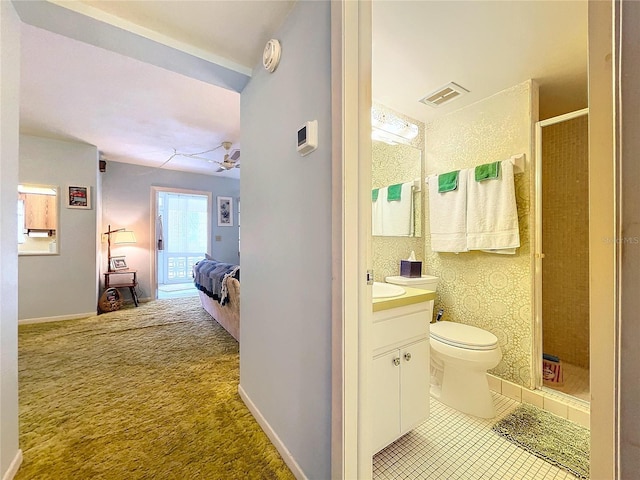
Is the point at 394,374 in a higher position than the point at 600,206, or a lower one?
lower

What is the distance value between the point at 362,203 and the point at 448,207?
1.60 m

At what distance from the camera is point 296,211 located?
4.07ft

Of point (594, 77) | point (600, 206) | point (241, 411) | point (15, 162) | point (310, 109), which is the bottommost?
point (241, 411)

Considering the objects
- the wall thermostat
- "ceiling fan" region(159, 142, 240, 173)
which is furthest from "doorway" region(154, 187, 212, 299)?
the wall thermostat

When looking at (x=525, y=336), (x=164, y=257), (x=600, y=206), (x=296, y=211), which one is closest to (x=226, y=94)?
(x=296, y=211)

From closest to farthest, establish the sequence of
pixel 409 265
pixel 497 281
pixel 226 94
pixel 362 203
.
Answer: pixel 362 203 → pixel 497 281 → pixel 409 265 → pixel 226 94

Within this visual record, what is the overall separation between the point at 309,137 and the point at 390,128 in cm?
142

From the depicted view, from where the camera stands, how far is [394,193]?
90.3 inches

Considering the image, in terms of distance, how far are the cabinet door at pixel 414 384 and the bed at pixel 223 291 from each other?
6.17ft

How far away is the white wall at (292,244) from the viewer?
1.07 meters

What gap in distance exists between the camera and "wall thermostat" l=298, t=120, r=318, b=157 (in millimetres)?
1094

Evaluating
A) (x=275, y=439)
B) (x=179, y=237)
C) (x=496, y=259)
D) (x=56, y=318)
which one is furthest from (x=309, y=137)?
(x=179, y=237)

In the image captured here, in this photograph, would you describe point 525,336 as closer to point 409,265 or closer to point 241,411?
point 409,265

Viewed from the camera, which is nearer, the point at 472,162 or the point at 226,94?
the point at 472,162
